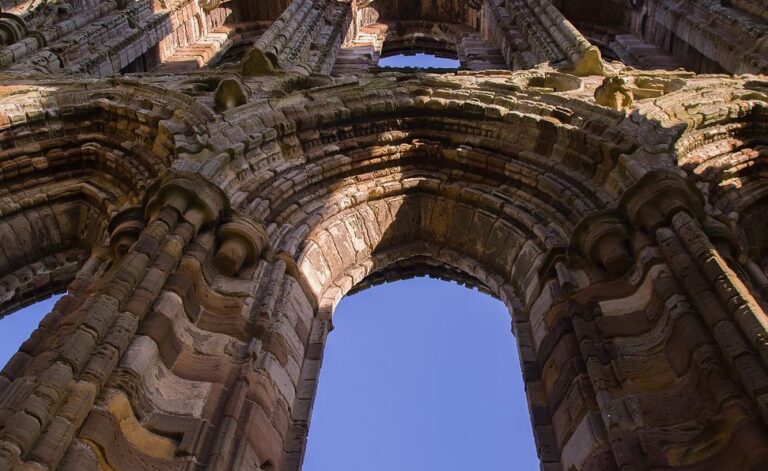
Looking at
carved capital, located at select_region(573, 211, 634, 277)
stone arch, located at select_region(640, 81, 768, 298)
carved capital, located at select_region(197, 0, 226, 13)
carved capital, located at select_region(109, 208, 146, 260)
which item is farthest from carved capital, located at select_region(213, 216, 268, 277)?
carved capital, located at select_region(197, 0, 226, 13)

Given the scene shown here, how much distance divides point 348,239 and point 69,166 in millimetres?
4262

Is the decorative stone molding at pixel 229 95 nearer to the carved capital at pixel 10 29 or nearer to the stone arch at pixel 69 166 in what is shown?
the stone arch at pixel 69 166

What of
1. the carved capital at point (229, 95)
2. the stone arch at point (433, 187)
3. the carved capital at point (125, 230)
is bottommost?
the carved capital at point (125, 230)

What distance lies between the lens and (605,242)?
7.37 m

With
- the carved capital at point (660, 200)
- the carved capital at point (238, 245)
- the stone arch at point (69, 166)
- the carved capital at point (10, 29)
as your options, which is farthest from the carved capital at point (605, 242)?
the carved capital at point (10, 29)

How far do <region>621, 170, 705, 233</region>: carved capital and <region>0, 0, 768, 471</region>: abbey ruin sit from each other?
26 mm

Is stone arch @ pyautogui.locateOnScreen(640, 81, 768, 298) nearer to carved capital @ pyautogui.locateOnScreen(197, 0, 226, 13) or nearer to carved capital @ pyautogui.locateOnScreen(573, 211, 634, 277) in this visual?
carved capital @ pyautogui.locateOnScreen(573, 211, 634, 277)

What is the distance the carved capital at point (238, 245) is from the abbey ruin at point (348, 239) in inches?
0.9

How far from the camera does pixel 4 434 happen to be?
405cm

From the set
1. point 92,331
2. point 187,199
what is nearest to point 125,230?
point 187,199

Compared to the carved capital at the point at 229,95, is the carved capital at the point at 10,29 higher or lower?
higher

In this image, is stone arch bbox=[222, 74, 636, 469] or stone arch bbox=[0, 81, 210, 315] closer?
stone arch bbox=[222, 74, 636, 469]

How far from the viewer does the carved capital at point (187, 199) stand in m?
7.23

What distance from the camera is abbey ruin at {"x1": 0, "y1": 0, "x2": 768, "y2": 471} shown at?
5.12m
